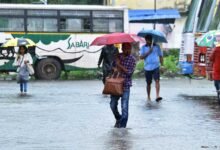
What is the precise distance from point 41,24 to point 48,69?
191cm

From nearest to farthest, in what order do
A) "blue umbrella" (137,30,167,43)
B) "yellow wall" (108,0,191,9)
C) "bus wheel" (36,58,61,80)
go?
"blue umbrella" (137,30,167,43) → "bus wheel" (36,58,61,80) → "yellow wall" (108,0,191,9)

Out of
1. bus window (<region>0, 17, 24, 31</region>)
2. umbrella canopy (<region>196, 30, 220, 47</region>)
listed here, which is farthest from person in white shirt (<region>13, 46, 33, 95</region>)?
bus window (<region>0, 17, 24, 31</region>)

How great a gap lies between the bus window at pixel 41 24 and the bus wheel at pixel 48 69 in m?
1.28

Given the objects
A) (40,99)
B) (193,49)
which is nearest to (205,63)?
(193,49)

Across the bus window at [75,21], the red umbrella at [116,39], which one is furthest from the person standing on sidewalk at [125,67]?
the bus window at [75,21]

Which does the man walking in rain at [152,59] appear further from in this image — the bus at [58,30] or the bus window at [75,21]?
the bus window at [75,21]

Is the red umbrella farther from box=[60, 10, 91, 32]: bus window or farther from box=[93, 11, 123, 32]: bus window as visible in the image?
box=[93, 11, 123, 32]: bus window

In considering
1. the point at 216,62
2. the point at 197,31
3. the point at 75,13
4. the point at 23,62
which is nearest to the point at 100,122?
the point at 216,62

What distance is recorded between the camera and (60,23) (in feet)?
91.5

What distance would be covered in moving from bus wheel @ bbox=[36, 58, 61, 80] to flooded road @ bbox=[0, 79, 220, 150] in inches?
311

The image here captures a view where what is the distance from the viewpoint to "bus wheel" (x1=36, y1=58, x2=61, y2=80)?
90.3ft

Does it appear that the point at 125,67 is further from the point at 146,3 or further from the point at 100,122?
the point at 146,3

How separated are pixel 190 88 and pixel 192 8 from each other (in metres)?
2.84

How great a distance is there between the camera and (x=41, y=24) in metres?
27.7
